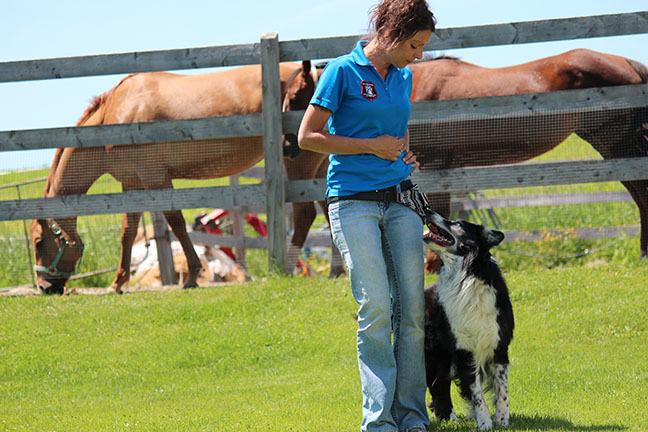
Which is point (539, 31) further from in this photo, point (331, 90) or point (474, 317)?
point (331, 90)

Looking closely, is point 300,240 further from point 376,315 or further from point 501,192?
point 501,192

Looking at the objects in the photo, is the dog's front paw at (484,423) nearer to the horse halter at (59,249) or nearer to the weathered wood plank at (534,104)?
the weathered wood plank at (534,104)

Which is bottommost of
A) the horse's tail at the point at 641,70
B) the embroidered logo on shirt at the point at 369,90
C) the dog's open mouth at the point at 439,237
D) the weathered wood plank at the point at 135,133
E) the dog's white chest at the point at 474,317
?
the dog's white chest at the point at 474,317

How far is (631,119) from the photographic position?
783 centimetres

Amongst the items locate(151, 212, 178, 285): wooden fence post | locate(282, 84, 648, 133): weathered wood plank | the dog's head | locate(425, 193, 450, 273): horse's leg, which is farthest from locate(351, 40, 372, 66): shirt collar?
locate(151, 212, 178, 285): wooden fence post

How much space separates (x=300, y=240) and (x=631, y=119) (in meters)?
4.10

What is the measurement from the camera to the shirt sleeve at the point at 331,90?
343 centimetres

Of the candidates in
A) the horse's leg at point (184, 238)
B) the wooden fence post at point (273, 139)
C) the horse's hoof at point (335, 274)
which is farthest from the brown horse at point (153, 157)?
the horse's hoof at point (335, 274)

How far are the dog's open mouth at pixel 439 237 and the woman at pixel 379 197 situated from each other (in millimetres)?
370

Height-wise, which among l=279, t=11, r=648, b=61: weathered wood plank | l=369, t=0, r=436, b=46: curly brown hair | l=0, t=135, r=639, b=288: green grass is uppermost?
l=369, t=0, r=436, b=46: curly brown hair

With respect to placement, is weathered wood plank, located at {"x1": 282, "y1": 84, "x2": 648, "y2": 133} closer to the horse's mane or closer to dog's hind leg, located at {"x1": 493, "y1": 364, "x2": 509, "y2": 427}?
the horse's mane

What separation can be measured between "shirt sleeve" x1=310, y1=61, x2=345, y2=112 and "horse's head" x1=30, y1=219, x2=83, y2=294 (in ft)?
19.5

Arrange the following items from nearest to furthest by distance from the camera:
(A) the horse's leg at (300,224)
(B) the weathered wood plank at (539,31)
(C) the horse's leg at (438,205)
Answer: (B) the weathered wood plank at (539,31), (C) the horse's leg at (438,205), (A) the horse's leg at (300,224)

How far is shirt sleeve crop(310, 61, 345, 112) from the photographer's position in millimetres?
3432
